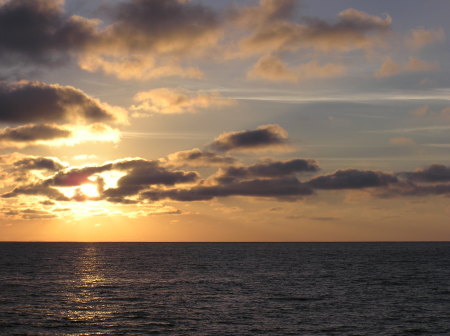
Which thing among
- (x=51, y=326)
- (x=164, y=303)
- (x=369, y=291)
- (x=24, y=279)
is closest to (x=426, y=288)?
(x=369, y=291)

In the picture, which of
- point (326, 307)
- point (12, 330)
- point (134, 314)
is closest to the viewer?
point (12, 330)

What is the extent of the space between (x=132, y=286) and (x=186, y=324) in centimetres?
4416

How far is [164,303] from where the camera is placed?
262ft

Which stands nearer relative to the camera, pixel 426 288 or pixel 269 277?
pixel 426 288

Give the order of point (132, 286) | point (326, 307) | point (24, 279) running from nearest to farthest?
point (326, 307), point (132, 286), point (24, 279)

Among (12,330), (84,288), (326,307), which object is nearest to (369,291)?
(326,307)

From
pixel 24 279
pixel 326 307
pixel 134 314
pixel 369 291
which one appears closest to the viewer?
pixel 134 314

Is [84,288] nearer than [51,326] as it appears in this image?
No

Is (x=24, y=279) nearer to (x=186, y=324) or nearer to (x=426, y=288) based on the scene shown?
(x=186, y=324)

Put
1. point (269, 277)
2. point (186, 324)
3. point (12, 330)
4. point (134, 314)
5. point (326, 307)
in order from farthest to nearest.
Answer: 1. point (269, 277)
2. point (326, 307)
3. point (134, 314)
4. point (186, 324)
5. point (12, 330)

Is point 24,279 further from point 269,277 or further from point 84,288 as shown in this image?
point 269,277

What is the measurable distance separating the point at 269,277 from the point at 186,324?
224 ft

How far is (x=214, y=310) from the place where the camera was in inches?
2891

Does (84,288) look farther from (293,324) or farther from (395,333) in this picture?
(395,333)
